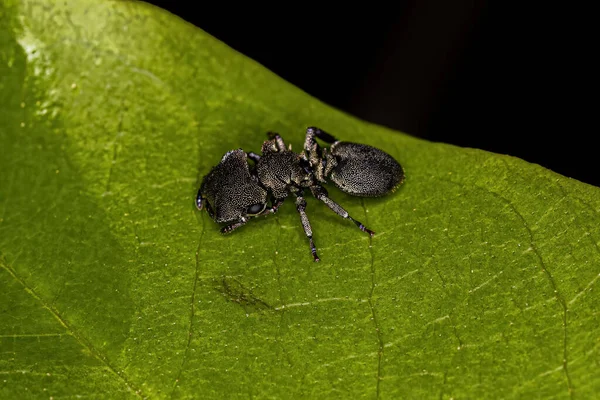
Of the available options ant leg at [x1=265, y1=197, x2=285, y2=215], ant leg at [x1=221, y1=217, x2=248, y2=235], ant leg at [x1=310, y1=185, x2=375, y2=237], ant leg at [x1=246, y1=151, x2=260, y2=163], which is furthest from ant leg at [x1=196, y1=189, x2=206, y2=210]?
ant leg at [x1=310, y1=185, x2=375, y2=237]

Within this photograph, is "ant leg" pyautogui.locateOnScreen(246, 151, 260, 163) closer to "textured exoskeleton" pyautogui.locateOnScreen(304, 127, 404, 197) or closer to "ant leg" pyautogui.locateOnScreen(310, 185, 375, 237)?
"textured exoskeleton" pyautogui.locateOnScreen(304, 127, 404, 197)

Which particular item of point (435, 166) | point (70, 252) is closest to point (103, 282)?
point (70, 252)

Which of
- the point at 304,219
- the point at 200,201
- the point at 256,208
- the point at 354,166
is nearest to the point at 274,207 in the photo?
the point at 256,208

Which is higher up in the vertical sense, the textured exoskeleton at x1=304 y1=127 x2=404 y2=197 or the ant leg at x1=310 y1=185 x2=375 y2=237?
the textured exoskeleton at x1=304 y1=127 x2=404 y2=197

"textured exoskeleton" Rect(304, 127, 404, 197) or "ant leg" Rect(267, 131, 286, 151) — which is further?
"ant leg" Rect(267, 131, 286, 151)

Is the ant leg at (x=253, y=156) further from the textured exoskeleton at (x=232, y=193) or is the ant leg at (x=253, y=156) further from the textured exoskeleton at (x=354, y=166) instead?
the textured exoskeleton at (x=354, y=166)

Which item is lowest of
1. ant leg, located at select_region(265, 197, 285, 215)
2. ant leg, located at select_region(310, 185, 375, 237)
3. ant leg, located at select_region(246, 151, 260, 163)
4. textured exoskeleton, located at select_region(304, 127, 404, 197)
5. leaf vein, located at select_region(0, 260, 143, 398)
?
leaf vein, located at select_region(0, 260, 143, 398)

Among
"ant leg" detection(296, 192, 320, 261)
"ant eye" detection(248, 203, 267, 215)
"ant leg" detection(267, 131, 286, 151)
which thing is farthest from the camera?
"ant leg" detection(267, 131, 286, 151)

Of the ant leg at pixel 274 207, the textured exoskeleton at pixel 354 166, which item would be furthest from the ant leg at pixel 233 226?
the textured exoskeleton at pixel 354 166
